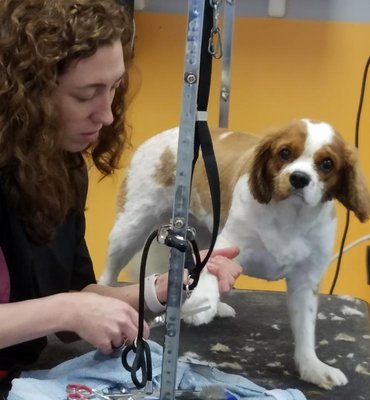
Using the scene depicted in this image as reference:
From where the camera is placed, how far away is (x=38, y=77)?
3.17 ft

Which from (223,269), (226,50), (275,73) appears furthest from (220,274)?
(275,73)


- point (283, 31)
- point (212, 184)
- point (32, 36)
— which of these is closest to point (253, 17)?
point (283, 31)

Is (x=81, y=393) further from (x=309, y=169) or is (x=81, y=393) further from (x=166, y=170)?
(x=166, y=170)

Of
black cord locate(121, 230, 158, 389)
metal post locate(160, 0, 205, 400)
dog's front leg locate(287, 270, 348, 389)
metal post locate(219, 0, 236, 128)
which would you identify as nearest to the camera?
metal post locate(160, 0, 205, 400)

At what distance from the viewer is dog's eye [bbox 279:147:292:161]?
123 cm

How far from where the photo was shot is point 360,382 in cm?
125

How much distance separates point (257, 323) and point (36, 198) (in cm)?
62

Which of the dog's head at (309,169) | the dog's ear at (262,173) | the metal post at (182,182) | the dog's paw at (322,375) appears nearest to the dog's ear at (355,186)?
the dog's head at (309,169)

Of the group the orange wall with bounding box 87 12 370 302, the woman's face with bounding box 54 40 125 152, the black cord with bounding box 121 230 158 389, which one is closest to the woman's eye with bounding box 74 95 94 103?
the woman's face with bounding box 54 40 125 152

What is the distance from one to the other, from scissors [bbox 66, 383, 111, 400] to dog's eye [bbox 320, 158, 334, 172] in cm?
49

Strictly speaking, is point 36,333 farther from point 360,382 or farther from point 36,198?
point 360,382

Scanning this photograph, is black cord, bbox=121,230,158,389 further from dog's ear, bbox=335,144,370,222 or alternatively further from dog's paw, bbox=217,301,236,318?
dog's paw, bbox=217,301,236,318

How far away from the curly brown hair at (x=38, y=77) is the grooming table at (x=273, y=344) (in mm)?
358

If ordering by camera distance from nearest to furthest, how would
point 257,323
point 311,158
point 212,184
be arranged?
point 212,184
point 311,158
point 257,323
